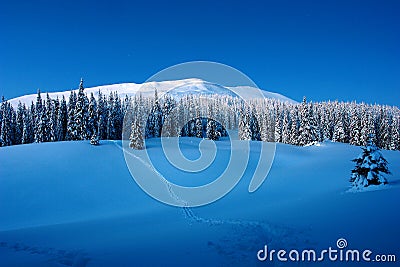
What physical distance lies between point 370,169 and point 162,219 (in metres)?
12.2

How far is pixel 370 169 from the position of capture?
16.1 m

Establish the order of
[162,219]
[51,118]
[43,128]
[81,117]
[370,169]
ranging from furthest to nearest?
[51,118] < [43,128] < [81,117] < [370,169] < [162,219]

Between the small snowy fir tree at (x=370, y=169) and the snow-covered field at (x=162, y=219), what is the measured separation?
796 millimetres

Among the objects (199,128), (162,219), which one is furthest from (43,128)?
(162,219)

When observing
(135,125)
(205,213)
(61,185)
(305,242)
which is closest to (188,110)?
(135,125)

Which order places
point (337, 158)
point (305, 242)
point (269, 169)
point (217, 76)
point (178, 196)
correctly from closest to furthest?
1. point (305, 242)
2. point (217, 76)
3. point (178, 196)
4. point (269, 169)
5. point (337, 158)

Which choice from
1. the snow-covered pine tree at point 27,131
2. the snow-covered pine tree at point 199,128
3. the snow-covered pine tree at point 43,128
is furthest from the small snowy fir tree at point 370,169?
the snow-covered pine tree at point 27,131

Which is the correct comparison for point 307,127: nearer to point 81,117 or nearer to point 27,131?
point 81,117

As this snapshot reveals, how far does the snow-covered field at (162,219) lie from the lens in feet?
30.4

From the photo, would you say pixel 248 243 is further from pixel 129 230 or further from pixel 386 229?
pixel 129 230

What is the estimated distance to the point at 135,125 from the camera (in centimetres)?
3741

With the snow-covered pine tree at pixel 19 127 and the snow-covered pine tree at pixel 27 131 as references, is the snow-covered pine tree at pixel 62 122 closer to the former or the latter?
the snow-covered pine tree at pixel 27 131

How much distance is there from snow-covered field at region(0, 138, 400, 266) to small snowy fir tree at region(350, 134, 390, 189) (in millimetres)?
796

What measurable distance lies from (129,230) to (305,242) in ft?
27.2
